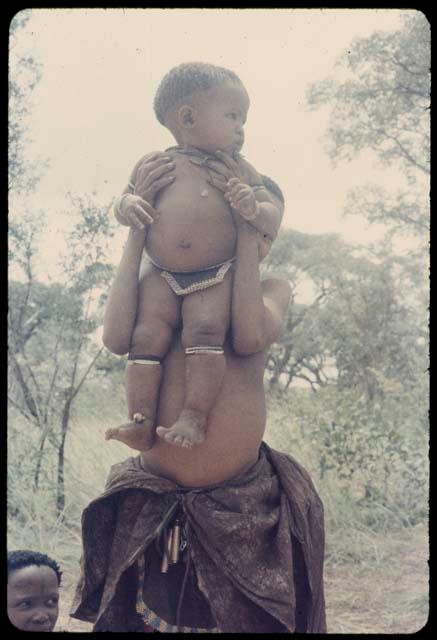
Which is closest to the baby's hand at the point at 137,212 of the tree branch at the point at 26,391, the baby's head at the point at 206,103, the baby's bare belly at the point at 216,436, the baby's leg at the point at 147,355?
the baby's leg at the point at 147,355

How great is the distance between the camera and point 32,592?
2211mm

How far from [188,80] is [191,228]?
0.43m

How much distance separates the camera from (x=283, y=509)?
6.23ft

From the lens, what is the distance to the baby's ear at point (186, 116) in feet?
6.56

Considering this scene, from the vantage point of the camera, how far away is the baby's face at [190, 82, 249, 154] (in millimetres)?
1979

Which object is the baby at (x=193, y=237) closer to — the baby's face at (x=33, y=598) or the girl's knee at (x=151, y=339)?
the girl's knee at (x=151, y=339)

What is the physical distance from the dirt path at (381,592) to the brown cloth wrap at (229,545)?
1.94m

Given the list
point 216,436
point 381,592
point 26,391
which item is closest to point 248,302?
point 216,436

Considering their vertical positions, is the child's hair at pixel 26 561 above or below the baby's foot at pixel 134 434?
below

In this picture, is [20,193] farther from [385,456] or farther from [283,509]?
[283,509]

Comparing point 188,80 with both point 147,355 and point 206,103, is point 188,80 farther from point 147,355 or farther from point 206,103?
point 147,355

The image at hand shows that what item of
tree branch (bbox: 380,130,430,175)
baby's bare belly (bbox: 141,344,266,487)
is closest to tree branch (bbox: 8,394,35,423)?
baby's bare belly (bbox: 141,344,266,487)
